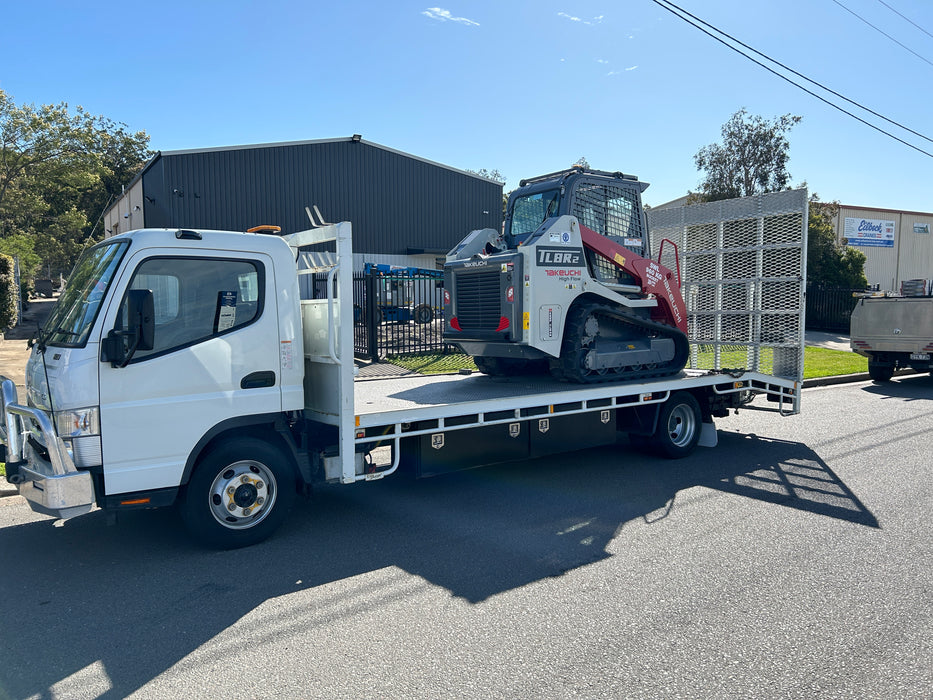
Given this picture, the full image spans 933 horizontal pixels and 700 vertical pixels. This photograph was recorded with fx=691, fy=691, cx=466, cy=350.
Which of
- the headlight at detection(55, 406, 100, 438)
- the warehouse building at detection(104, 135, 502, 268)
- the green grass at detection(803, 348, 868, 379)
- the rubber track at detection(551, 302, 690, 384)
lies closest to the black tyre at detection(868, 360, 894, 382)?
the green grass at detection(803, 348, 868, 379)

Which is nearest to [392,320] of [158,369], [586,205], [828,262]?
[586,205]

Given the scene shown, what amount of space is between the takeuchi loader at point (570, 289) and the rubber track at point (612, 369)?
1cm

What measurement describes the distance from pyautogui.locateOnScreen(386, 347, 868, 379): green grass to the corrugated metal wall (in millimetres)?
12415

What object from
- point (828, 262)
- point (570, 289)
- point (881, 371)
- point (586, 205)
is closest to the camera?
point (570, 289)

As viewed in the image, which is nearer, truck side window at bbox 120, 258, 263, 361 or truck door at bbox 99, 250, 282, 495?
truck door at bbox 99, 250, 282, 495

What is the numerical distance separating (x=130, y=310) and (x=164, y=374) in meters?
0.51

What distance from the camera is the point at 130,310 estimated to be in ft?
15.5

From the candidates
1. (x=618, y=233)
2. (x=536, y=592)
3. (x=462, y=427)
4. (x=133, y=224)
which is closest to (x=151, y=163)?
(x=133, y=224)

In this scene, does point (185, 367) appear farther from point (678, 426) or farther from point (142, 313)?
point (678, 426)

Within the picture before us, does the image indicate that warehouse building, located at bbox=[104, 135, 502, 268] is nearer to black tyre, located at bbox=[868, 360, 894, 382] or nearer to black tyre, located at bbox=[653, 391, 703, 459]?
black tyre, located at bbox=[868, 360, 894, 382]

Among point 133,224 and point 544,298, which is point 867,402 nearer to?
point 544,298

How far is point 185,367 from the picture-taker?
16.5 feet

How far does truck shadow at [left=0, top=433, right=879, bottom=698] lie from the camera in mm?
3934

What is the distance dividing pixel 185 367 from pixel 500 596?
2761mm
